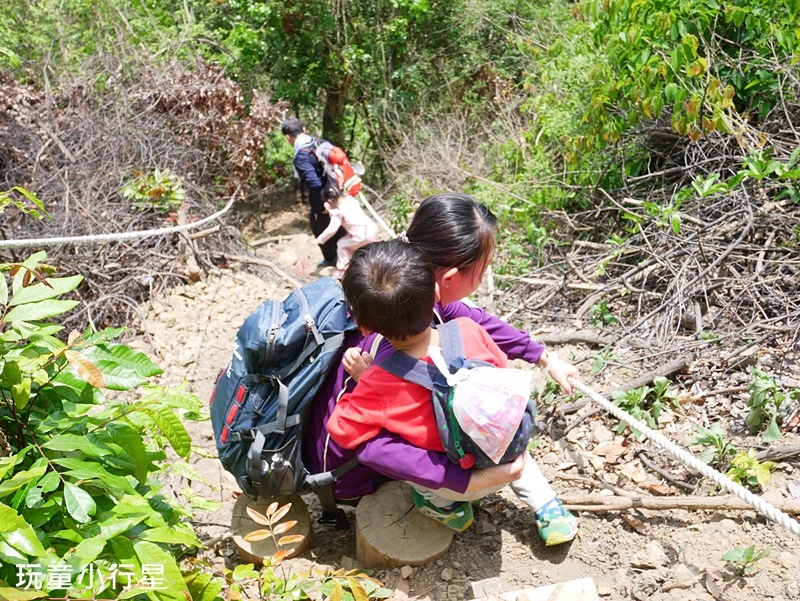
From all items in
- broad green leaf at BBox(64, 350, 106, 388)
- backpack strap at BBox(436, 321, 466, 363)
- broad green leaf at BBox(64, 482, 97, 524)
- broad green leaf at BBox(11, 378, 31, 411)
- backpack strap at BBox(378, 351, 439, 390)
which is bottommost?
backpack strap at BBox(378, 351, 439, 390)

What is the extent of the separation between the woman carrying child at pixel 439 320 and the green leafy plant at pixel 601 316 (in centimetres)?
140

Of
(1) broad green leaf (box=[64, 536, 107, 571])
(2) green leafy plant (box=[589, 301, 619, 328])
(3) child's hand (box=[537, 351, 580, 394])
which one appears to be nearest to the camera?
(1) broad green leaf (box=[64, 536, 107, 571])

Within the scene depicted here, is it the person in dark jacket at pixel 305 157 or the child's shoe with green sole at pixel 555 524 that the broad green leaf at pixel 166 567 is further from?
the person in dark jacket at pixel 305 157

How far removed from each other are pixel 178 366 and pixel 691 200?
372 cm

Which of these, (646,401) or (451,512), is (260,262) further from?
(451,512)

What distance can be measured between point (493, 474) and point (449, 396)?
1.19 ft

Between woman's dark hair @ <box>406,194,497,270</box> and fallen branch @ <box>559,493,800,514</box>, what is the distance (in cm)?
106

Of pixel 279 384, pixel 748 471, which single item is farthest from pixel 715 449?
pixel 279 384

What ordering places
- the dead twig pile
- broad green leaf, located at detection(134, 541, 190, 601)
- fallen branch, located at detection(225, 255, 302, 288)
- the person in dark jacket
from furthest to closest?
the person in dark jacket
fallen branch, located at detection(225, 255, 302, 288)
the dead twig pile
broad green leaf, located at detection(134, 541, 190, 601)

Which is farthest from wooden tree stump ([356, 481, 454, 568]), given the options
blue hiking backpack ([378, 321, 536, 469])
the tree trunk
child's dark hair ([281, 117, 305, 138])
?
the tree trunk

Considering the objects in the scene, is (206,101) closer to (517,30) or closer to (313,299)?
(517,30)

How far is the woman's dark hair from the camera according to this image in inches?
92.4

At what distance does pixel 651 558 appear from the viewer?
2357 millimetres

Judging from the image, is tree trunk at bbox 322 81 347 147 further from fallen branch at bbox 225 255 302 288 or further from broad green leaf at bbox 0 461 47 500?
broad green leaf at bbox 0 461 47 500
